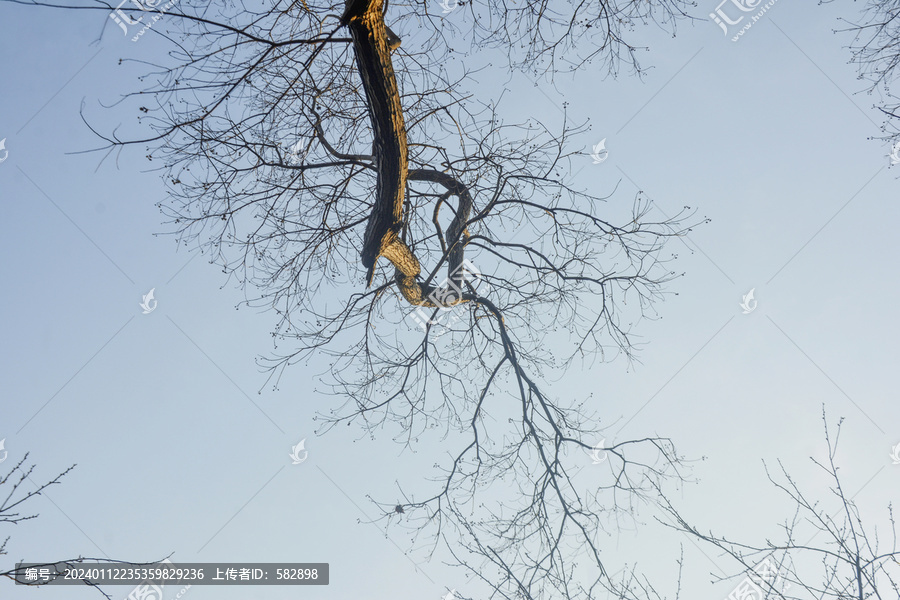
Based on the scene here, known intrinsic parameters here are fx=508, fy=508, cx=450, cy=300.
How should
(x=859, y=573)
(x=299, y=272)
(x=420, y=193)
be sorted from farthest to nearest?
(x=420, y=193) < (x=299, y=272) < (x=859, y=573)

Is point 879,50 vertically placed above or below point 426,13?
above

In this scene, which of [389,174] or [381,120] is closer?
[381,120]

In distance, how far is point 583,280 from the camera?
4.12 m

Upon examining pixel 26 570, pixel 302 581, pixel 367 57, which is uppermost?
pixel 367 57

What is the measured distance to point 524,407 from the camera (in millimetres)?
4121

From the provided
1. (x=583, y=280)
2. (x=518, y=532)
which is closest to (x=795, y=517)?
(x=518, y=532)

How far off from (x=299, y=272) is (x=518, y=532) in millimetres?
2592

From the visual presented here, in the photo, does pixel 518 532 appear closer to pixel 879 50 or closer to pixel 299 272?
pixel 299 272

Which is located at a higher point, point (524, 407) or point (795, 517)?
point (524, 407)

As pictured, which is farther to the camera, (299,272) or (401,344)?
(401,344)

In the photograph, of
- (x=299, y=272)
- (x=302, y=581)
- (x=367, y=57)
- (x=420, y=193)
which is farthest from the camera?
(x=302, y=581)

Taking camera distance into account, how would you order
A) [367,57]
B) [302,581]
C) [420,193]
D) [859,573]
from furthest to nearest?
[302,581]
[420,193]
[859,573]
[367,57]

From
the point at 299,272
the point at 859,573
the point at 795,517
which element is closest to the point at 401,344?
the point at 299,272

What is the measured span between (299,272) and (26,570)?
2.43 metres
